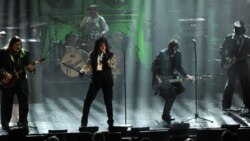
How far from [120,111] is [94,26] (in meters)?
6.04

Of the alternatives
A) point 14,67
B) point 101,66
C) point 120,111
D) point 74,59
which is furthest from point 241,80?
point 74,59

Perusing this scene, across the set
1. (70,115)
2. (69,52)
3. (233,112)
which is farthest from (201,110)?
(69,52)

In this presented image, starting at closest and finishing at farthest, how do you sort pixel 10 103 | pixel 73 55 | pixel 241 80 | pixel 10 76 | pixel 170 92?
pixel 10 76, pixel 10 103, pixel 170 92, pixel 241 80, pixel 73 55

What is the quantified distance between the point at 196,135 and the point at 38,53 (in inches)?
428

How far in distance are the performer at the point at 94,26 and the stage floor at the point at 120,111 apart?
80.8 inches

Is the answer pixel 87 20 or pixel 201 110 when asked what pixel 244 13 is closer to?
pixel 87 20

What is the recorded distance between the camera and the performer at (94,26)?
80.1 feet

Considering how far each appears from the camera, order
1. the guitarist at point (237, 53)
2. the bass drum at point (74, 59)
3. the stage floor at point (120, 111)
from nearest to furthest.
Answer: the stage floor at point (120, 111) < the guitarist at point (237, 53) < the bass drum at point (74, 59)

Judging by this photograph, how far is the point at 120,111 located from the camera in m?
19.1

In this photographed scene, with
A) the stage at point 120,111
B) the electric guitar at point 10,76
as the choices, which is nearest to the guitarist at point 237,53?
the stage at point 120,111

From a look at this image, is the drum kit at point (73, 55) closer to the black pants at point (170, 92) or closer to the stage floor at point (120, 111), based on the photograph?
the stage floor at point (120, 111)

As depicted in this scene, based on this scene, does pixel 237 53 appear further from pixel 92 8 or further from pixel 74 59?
pixel 92 8

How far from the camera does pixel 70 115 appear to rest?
1861 centimetres

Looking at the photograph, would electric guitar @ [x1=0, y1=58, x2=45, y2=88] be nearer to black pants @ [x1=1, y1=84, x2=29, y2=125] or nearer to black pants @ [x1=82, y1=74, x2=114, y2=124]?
black pants @ [x1=1, y1=84, x2=29, y2=125]
